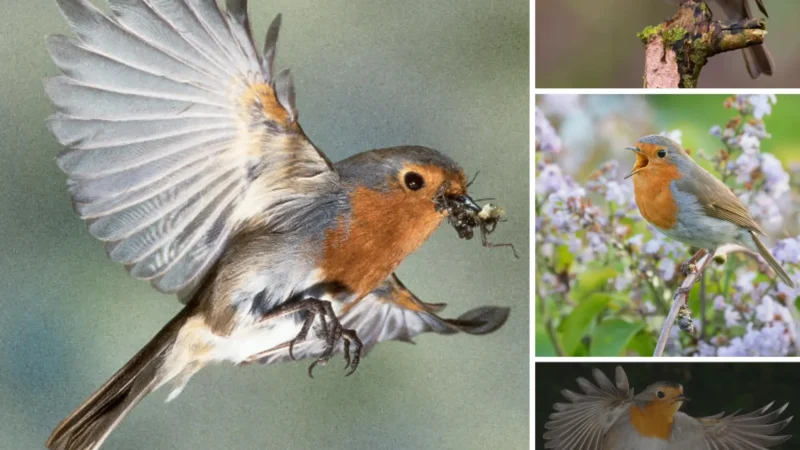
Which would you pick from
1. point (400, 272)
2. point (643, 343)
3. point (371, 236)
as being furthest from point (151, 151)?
point (643, 343)

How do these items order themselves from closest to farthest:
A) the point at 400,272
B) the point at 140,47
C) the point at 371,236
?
the point at 140,47, the point at 371,236, the point at 400,272

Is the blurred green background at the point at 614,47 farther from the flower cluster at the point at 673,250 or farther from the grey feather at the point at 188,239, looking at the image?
the grey feather at the point at 188,239

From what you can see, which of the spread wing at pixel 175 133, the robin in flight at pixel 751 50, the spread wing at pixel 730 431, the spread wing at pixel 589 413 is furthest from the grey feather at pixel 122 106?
the spread wing at pixel 730 431

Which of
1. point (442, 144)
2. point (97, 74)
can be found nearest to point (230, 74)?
point (97, 74)

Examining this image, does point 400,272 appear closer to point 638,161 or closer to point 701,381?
point 638,161

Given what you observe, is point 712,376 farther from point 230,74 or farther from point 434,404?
point 230,74

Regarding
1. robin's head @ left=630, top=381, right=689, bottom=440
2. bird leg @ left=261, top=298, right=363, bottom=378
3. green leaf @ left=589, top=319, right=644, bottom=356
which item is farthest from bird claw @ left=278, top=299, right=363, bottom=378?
robin's head @ left=630, top=381, right=689, bottom=440
